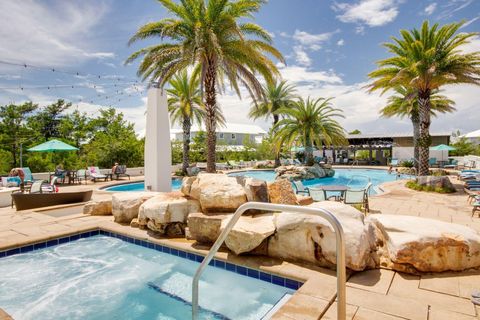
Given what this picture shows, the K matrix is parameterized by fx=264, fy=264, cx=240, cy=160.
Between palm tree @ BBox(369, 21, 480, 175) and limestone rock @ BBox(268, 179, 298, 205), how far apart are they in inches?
394

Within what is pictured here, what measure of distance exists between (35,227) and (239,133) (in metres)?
42.3

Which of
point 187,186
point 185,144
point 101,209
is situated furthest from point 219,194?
point 185,144

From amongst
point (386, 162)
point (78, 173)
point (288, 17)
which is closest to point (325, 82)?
point (386, 162)

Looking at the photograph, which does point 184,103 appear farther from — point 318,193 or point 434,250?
point 434,250

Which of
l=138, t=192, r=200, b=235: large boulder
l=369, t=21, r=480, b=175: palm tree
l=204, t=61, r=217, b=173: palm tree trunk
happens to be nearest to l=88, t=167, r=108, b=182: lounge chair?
l=204, t=61, r=217, b=173: palm tree trunk

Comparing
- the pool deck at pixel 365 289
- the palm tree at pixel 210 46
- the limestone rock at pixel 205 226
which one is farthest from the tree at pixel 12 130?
the limestone rock at pixel 205 226

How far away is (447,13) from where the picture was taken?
1250 cm

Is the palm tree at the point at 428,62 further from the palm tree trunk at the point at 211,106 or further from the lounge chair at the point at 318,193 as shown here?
the palm tree trunk at the point at 211,106

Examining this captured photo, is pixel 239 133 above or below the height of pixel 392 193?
above

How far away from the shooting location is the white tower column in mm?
10344

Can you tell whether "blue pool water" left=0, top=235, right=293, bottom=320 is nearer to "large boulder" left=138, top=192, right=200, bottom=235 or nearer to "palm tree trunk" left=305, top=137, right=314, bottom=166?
"large boulder" left=138, top=192, right=200, bottom=235

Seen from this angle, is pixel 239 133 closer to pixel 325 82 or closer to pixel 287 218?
pixel 325 82

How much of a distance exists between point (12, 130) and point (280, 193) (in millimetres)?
28285

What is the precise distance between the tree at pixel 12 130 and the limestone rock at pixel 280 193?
24485 mm
